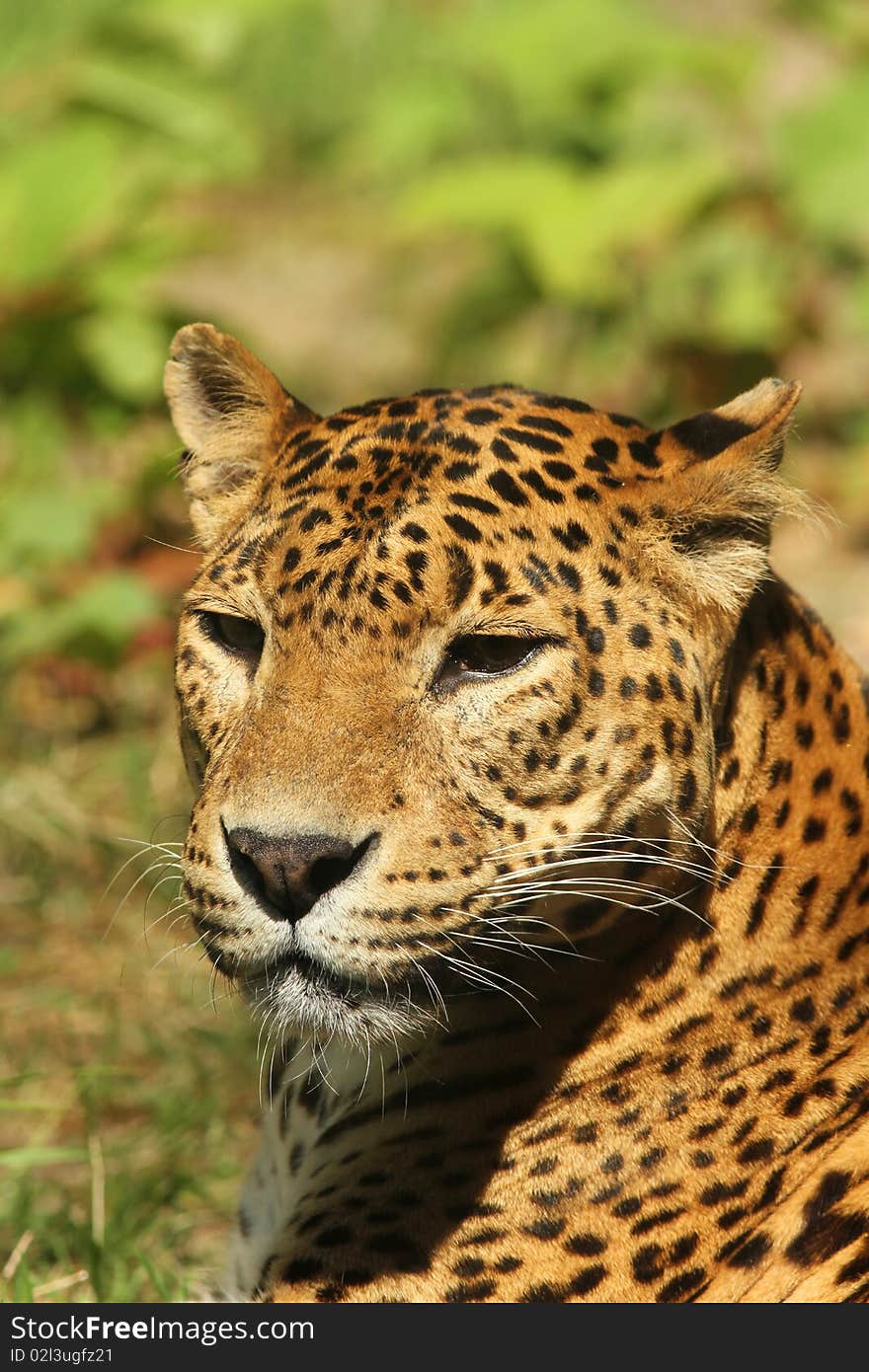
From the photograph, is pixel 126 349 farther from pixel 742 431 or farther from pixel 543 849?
pixel 543 849

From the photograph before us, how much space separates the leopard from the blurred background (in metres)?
1.87

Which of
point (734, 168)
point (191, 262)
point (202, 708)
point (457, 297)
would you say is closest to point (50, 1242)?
point (202, 708)

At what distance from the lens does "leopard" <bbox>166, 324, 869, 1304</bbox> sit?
Result: 153 inches

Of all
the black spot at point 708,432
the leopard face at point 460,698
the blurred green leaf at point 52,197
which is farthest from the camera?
the blurred green leaf at point 52,197

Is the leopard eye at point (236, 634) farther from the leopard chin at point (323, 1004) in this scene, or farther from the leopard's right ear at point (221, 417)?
the leopard chin at point (323, 1004)

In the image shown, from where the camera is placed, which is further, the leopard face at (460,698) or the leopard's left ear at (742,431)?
the leopard's left ear at (742,431)

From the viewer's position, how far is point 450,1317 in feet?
13.2

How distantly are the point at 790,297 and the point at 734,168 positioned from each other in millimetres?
1064

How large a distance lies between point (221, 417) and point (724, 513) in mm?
1418

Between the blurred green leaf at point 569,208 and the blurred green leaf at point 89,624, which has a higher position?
the blurred green leaf at point 569,208

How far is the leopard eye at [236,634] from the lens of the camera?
4266 mm

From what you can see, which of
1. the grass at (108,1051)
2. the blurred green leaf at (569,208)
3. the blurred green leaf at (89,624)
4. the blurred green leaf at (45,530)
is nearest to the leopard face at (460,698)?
the grass at (108,1051)

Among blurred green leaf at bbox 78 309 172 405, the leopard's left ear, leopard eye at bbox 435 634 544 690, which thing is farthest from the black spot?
blurred green leaf at bbox 78 309 172 405

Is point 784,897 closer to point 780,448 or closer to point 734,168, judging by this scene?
point 780,448
